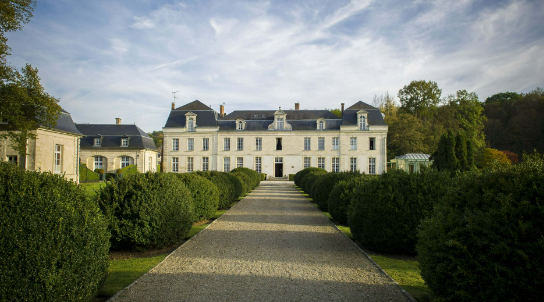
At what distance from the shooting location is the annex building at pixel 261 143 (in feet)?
133

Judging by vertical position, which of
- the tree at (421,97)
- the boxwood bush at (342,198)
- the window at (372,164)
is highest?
the tree at (421,97)

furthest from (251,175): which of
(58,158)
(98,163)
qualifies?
(98,163)

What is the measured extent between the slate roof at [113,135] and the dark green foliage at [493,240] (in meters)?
40.4

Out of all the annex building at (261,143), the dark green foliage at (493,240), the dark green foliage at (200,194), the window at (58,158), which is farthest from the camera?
the annex building at (261,143)

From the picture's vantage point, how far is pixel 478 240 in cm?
299

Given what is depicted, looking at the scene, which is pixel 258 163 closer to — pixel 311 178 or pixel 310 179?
pixel 310 179

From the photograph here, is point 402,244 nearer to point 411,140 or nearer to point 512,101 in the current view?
point 411,140

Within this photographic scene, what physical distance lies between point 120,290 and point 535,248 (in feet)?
14.7

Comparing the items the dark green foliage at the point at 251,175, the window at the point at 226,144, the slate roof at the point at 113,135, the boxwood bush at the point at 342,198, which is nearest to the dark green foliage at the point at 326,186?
the boxwood bush at the point at 342,198

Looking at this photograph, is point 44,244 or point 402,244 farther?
point 402,244

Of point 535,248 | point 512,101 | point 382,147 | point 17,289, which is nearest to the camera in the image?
point 535,248

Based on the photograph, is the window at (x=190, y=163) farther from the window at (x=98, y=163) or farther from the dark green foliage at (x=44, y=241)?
the dark green foliage at (x=44, y=241)

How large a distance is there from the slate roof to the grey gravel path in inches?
1393

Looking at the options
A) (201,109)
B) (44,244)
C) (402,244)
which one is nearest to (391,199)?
(402,244)
